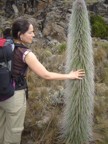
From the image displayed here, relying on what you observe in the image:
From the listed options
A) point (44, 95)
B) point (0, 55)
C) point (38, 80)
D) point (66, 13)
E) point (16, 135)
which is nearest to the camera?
point (0, 55)

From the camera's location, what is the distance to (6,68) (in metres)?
3.73

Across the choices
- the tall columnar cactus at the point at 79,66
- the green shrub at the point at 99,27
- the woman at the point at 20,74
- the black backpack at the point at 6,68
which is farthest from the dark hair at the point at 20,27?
the green shrub at the point at 99,27

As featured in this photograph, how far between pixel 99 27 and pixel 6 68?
25.7 feet

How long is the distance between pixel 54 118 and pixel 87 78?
944 millimetres

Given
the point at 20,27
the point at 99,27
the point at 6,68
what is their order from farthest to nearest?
the point at 99,27 < the point at 20,27 < the point at 6,68

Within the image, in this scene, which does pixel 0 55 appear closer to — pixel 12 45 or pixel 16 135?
pixel 12 45

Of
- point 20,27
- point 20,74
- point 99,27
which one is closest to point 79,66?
point 20,74

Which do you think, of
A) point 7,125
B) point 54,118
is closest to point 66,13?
point 54,118

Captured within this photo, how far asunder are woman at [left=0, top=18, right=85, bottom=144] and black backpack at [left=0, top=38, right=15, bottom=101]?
11 centimetres

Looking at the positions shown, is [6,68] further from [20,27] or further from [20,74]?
[20,27]

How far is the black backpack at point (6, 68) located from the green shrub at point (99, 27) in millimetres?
7417

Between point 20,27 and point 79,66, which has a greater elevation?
point 20,27

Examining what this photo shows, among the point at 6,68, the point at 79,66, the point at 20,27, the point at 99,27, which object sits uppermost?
the point at 20,27

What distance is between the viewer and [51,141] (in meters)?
4.72
